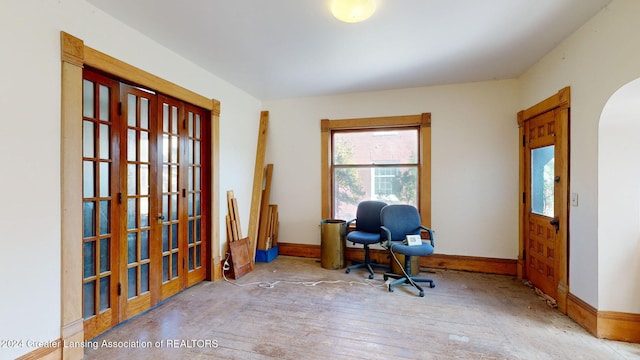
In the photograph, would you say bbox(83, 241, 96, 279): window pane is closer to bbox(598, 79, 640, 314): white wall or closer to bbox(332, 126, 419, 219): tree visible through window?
bbox(332, 126, 419, 219): tree visible through window

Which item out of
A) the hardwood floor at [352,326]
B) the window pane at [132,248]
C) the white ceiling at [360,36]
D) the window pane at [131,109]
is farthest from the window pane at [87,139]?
the hardwood floor at [352,326]

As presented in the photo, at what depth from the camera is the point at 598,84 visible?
7.45ft

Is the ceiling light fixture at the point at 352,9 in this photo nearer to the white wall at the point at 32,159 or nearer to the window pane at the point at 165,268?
the white wall at the point at 32,159

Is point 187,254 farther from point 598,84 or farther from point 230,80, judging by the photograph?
point 598,84

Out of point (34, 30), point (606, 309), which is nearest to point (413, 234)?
point (606, 309)

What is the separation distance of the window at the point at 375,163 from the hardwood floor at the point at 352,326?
138cm

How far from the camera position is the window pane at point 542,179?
3.03 m

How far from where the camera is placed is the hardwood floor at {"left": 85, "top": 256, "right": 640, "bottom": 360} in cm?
209

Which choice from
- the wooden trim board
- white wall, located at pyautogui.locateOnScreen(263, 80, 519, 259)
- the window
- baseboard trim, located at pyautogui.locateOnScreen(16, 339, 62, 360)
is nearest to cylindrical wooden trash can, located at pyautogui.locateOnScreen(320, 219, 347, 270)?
the window

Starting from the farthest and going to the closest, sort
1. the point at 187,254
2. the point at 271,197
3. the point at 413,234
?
the point at 271,197 < the point at 413,234 < the point at 187,254

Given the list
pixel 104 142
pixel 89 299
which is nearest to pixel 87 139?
pixel 104 142

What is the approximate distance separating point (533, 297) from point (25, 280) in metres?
4.51

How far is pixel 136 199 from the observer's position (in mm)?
2602

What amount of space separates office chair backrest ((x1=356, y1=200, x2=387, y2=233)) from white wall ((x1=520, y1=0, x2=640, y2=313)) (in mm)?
2111
